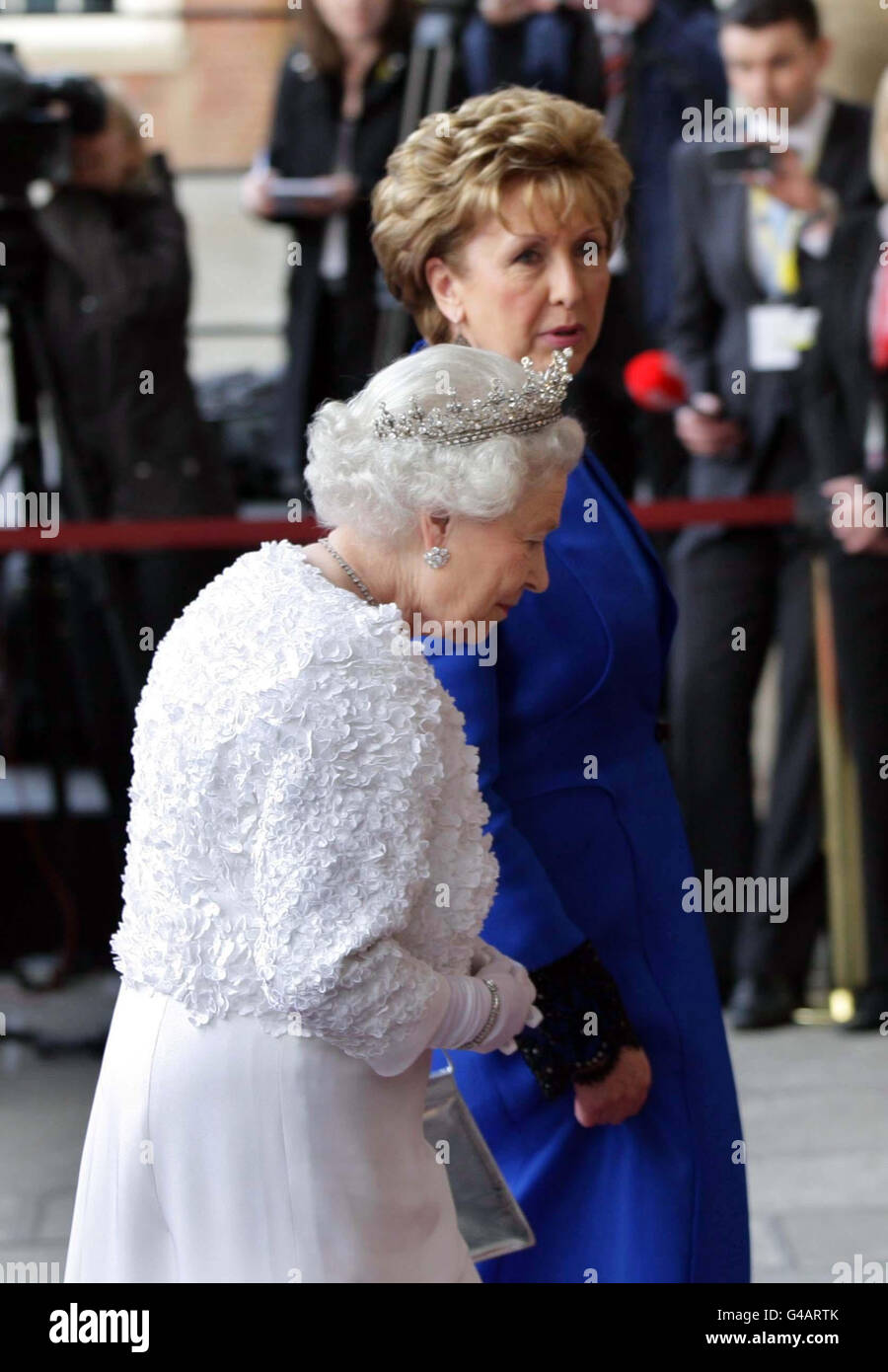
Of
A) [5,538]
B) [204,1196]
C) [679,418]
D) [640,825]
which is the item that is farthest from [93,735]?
[204,1196]

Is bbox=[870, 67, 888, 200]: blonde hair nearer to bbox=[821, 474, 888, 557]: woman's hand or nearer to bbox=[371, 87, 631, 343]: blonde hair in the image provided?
bbox=[821, 474, 888, 557]: woman's hand

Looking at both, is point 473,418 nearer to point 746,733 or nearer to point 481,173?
point 481,173

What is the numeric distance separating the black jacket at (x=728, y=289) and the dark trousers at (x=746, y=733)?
0.64 feet

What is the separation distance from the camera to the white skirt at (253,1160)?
1687mm

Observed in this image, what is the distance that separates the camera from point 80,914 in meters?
5.14

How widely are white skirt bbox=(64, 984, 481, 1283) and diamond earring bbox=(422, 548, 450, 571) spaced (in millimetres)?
419

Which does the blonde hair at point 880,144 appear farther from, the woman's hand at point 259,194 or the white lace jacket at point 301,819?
the white lace jacket at point 301,819

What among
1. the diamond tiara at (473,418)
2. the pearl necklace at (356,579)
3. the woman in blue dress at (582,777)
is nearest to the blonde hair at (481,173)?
the woman in blue dress at (582,777)

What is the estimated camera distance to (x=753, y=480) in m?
4.45

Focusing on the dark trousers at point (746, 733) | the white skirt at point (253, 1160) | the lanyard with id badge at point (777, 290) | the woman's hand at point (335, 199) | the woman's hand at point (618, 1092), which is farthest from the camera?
the woman's hand at point (335, 199)

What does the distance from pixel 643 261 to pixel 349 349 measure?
0.75 meters

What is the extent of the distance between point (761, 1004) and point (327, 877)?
119 inches

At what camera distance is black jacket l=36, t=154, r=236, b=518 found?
177 inches

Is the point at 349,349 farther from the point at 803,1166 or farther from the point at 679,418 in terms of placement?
the point at 803,1166
